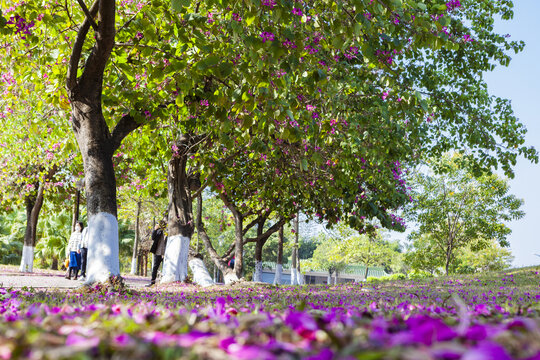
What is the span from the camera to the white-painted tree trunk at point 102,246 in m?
6.96

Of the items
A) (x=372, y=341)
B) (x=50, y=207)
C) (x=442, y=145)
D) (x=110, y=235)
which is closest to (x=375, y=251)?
(x=50, y=207)

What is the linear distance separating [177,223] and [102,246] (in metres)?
5.45

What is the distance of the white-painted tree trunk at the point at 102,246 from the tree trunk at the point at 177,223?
5266 millimetres

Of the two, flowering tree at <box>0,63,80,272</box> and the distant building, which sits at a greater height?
flowering tree at <box>0,63,80,272</box>

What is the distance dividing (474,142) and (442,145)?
2951 mm

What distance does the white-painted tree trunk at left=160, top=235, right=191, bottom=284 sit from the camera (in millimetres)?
12266

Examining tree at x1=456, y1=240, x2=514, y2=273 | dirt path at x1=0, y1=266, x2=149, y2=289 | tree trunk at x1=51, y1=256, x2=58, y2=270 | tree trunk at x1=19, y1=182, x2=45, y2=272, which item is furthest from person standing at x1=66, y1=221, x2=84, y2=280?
tree at x1=456, y1=240, x2=514, y2=273

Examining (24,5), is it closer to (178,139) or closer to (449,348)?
(178,139)

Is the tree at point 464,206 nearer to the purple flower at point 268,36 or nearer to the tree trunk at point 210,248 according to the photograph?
the tree trunk at point 210,248

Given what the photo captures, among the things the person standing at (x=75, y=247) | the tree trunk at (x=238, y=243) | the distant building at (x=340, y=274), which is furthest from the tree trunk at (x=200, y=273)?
the distant building at (x=340, y=274)

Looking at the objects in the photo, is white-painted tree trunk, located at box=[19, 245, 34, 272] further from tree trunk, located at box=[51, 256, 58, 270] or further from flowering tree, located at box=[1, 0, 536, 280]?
tree trunk, located at box=[51, 256, 58, 270]

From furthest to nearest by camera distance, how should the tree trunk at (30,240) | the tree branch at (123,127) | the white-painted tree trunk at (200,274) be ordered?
the tree trunk at (30,240) → the white-painted tree trunk at (200,274) → the tree branch at (123,127)

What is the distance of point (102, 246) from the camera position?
7016mm

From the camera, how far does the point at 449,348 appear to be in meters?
0.88
